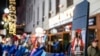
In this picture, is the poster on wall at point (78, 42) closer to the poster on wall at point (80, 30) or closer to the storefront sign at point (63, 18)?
the poster on wall at point (80, 30)

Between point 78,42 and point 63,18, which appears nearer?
point 78,42

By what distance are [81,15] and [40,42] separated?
2.30m

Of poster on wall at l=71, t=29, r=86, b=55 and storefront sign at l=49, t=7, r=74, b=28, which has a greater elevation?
storefront sign at l=49, t=7, r=74, b=28

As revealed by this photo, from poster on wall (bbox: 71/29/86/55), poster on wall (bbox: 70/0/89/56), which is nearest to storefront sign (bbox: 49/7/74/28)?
poster on wall (bbox: 70/0/89/56)

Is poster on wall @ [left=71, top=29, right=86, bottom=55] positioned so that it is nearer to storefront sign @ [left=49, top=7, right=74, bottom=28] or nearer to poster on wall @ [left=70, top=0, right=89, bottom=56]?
poster on wall @ [left=70, top=0, right=89, bottom=56]

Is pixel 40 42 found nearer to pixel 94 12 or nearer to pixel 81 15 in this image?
pixel 81 15

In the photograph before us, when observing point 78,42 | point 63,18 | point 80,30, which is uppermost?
point 63,18

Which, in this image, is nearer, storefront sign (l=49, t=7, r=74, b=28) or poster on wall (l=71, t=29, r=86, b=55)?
poster on wall (l=71, t=29, r=86, b=55)

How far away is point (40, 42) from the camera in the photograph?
24.7 feet

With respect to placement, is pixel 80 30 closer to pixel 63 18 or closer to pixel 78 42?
pixel 78 42

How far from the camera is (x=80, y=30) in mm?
5473

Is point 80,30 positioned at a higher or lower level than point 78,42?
higher

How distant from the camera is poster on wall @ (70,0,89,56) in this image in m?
5.14

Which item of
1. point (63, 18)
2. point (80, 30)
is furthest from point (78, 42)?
point (63, 18)
